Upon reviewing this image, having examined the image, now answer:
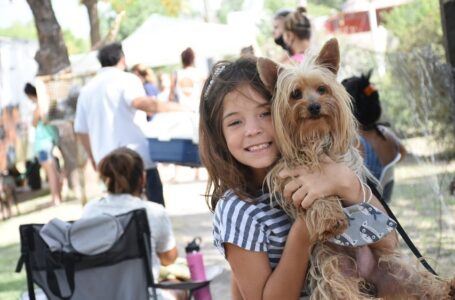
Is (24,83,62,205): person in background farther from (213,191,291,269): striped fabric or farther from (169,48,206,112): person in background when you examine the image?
(213,191,291,269): striped fabric

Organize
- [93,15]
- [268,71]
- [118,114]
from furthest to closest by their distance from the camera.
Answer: [93,15]
[118,114]
[268,71]

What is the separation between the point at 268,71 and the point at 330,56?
171 millimetres

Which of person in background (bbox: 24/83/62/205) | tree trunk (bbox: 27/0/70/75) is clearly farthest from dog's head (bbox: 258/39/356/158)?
tree trunk (bbox: 27/0/70/75)

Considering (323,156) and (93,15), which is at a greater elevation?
(93,15)

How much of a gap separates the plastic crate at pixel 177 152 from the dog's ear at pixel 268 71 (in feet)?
14.8

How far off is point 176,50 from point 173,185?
5.71 meters

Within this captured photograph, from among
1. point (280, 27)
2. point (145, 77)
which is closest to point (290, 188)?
point (280, 27)

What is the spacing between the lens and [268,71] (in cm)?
239

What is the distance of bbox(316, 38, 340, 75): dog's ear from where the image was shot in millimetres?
2385

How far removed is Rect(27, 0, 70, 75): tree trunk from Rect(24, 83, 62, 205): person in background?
0.78m

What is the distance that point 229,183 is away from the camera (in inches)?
98.0

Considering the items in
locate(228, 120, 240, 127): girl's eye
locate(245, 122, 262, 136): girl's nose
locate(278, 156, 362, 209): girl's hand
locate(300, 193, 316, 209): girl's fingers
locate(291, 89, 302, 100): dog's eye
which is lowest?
locate(300, 193, 316, 209): girl's fingers

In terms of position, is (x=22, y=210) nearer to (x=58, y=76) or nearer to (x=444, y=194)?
(x=58, y=76)

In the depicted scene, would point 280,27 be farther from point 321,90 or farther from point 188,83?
point 188,83
